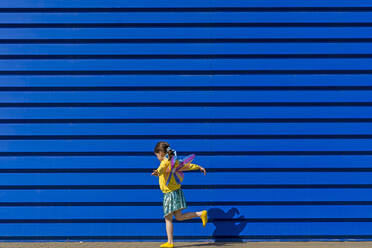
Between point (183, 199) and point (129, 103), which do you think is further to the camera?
point (129, 103)

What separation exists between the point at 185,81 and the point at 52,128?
5.98 feet

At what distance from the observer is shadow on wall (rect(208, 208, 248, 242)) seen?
4.77m

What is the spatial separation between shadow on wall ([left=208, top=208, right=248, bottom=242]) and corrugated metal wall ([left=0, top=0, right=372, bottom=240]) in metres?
0.02

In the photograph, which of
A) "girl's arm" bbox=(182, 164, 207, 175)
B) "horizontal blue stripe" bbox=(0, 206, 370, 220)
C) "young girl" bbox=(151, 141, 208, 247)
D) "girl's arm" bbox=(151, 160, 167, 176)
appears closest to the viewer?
"girl's arm" bbox=(151, 160, 167, 176)

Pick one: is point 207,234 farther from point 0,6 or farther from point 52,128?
point 0,6

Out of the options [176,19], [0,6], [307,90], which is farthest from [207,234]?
[0,6]

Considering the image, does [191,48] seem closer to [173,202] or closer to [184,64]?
[184,64]

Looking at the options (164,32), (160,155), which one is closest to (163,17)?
(164,32)

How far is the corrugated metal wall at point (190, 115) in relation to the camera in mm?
4762

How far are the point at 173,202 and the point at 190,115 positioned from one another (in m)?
1.14

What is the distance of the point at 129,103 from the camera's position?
4.85m

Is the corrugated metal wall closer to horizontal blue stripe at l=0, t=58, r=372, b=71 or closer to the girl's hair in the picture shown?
horizontal blue stripe at l=0, t=58, r=372, b=71

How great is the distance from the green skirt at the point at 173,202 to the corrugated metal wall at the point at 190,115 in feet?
1.19

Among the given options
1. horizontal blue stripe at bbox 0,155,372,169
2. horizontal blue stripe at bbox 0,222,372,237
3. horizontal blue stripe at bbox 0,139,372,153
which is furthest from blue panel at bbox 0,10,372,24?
horizontal blue stripe at bbox 0,222,372,237
